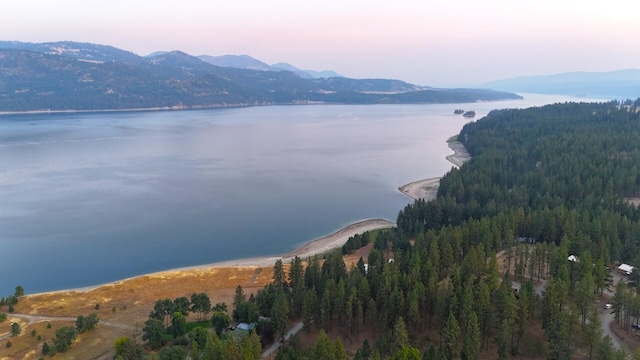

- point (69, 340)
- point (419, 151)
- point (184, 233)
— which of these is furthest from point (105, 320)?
point (419, 151)

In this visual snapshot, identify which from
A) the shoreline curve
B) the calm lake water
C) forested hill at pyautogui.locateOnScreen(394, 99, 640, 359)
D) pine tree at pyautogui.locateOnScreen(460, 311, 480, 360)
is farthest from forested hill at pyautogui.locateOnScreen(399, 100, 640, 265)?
pine tree at pyautogui.locateOnScreen(460, 311, 480, 360)

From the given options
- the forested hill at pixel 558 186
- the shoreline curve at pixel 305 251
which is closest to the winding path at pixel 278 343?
Result: the shoreline curve at pixel 305 251

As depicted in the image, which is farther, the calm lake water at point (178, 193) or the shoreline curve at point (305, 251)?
the calm lake water at point (178, 193)

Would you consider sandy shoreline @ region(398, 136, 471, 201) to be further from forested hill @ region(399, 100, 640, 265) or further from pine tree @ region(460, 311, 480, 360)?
pine tree @ region(460, 311, 480, 360)

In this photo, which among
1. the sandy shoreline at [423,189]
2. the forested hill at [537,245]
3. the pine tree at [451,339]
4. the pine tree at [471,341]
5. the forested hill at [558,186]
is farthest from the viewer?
the sandy shoreline at [423,189]

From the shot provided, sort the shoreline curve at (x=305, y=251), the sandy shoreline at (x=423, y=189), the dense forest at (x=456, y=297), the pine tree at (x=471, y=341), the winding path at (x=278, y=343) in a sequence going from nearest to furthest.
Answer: the pine tree at (x=471, y=341)
the dense forest at (x=456, y=297)
the winding path at (x=278, y=343)
the shoreline curve at (x=305, y=251)
the sandy shoreline at (x=423, y=189)

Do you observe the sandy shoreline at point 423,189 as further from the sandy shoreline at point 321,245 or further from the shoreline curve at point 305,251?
the shoreline curve at point 305,251

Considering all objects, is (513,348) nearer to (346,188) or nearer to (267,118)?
(346,188)

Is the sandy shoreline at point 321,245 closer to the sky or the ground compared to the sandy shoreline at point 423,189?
closer to the ground
